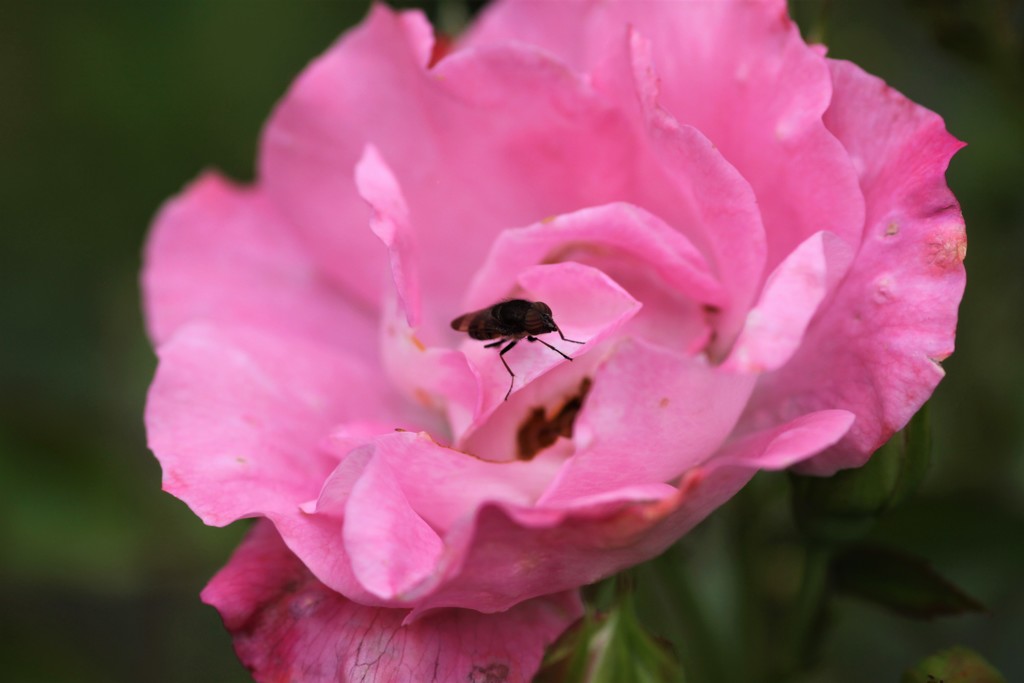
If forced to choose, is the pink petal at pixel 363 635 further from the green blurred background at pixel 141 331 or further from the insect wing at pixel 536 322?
the green blurred background at pixel 141 331

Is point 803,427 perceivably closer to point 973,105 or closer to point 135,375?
point 973,105

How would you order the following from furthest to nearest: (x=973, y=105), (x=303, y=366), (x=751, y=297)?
(x=973, y=105) < (x=303, y=366) < (x=751, y=297)

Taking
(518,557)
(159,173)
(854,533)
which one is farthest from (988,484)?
(159,173)

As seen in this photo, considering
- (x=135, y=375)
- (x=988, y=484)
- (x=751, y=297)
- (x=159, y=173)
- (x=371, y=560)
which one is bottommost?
(x=135, y=375)

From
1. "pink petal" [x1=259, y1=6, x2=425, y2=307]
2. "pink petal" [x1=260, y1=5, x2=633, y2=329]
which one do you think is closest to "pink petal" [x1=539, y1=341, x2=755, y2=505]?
"pink petal" [x1=260, y1=5, x2=633, y2=329]

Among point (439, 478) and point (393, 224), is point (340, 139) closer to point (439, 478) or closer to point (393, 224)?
point (393, 224)

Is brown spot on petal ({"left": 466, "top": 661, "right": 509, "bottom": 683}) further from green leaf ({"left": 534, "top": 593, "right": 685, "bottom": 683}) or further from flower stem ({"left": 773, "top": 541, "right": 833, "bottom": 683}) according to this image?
flower stem ({"left": 773, "top": 541, "right": 833, "bottom": 683})

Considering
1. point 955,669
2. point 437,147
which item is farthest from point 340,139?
point 955,669
